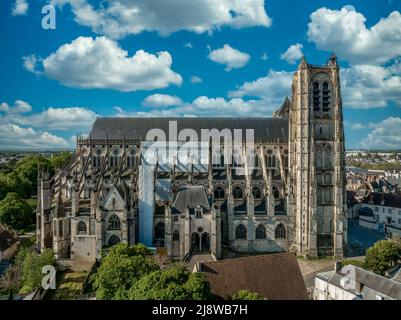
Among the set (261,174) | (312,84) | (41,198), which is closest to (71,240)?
(41,198)

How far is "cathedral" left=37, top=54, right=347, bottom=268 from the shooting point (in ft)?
141

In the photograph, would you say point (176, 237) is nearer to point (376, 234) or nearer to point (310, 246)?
point (310, 246)

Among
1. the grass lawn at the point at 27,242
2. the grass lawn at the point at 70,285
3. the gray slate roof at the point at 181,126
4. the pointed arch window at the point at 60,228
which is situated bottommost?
the grass lawn at the point at 70,285

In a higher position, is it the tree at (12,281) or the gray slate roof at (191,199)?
the gray slate roof at (191,199)

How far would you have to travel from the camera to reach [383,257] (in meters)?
36.9

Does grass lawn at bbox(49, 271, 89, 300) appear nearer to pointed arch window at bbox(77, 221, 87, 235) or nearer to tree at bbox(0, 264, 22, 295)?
tree at bbox(0, 264, 22, 295)

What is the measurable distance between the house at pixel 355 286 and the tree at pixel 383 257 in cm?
718

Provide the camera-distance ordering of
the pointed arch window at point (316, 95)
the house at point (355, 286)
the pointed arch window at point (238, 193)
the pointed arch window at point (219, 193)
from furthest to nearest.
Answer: the pointed arch window at point (238, 193)
the pointed arch window at point (219, 193)
the pointed arch window at point (316, 95)
the house at point (355, 286)

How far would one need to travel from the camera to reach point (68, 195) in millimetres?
56250

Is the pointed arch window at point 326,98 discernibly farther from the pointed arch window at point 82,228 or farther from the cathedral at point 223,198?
the pointed arch window at point 82,228

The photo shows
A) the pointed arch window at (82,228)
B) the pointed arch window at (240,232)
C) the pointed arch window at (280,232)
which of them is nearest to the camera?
the pointed arch window at (82,228)

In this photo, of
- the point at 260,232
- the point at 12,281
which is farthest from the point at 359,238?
the point at 12,281

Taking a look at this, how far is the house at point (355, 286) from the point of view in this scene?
89.9ft

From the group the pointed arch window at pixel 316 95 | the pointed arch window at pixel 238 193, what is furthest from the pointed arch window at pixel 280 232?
the pointed arch window at pixel 316 95
